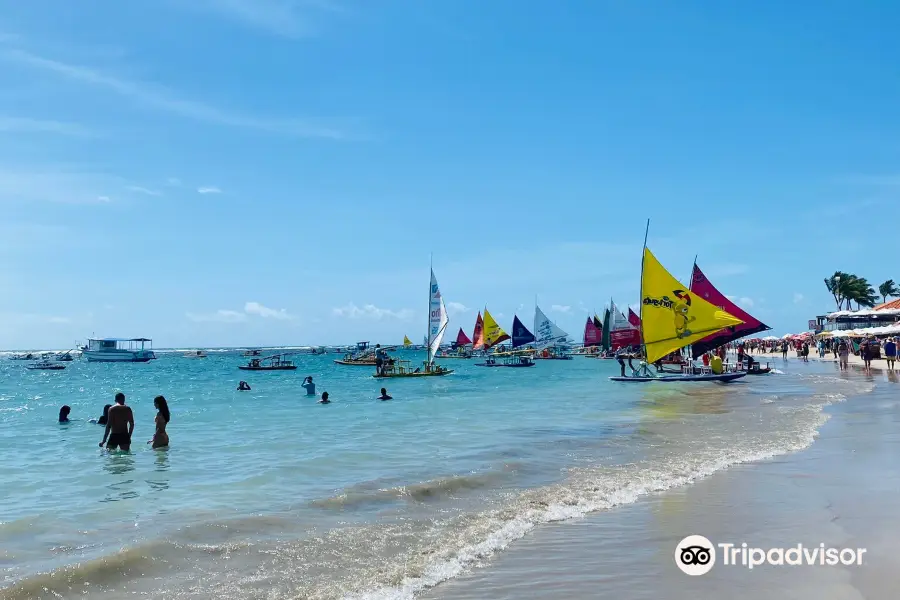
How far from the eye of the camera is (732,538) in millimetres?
9031

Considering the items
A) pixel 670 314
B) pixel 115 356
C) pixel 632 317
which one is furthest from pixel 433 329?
pixel 115 356

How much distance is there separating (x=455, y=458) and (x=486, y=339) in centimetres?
8937

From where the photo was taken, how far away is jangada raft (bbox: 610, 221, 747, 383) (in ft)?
127

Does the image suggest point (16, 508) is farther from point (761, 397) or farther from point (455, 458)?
point (761, 397)

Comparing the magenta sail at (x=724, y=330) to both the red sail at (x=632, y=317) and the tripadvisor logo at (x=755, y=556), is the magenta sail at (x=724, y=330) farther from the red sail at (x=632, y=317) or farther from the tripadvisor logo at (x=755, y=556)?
the red sail at (x=632, y=317)

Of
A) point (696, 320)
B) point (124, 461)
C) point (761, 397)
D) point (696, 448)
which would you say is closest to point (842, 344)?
point (696, 320)

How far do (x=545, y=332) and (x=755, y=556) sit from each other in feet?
360

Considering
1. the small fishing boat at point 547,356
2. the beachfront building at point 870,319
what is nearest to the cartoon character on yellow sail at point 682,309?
the beachfront building at point 870,319

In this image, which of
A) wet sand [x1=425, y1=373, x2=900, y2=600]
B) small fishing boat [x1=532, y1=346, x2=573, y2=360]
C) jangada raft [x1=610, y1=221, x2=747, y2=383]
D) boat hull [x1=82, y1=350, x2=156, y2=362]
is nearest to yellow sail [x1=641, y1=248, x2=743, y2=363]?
jangada raft [x1=610, y1=221, x2=747, y2=383]

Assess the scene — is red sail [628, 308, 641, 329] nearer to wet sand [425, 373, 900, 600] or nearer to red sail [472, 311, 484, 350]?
red sail [472, 311, 484, 350]

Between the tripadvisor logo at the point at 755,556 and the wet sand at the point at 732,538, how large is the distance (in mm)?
129

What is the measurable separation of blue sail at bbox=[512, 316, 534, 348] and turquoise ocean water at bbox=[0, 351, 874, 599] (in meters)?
85.5

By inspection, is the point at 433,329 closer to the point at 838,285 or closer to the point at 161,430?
the point at 161,430

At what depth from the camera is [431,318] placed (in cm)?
6219
